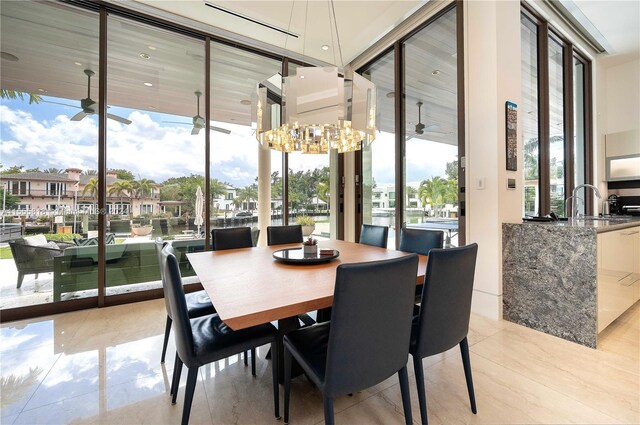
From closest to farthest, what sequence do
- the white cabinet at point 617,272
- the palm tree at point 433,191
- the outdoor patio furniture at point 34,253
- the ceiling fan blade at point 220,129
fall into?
the white cabinet at point 617,272
the outdoor patio furniture at point 34,253
the palm tree at point 433,191
the ceiling fan blade at point 220,129

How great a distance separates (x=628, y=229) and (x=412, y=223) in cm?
203

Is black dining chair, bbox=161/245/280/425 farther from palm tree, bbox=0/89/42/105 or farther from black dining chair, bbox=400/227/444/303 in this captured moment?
palm tree, bbox=0/89/42/105

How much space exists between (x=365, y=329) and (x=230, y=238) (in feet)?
6.76

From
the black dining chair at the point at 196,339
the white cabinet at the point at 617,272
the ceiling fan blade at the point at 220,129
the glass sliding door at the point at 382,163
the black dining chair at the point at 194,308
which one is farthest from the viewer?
the glass sliding door at the point at 382,163

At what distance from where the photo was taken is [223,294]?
1.34m

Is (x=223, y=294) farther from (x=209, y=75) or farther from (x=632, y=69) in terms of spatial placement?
(x=632, y=69)

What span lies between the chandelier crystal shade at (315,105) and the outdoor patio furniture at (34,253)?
8.84ft

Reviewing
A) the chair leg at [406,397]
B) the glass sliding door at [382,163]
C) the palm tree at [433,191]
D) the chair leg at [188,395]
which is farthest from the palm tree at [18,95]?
the palm tree at [433,191]

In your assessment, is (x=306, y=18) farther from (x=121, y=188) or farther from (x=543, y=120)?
(x=543, y=120)

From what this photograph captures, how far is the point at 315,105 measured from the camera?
2.12m

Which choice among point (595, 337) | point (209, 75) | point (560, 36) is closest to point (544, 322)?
point (595, 337)

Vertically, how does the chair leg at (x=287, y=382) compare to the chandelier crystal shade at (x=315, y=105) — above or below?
below

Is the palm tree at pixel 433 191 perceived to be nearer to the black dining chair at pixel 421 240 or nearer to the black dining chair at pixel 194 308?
the black dining chair at pixel 421 240

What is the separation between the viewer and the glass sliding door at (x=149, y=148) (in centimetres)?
330
